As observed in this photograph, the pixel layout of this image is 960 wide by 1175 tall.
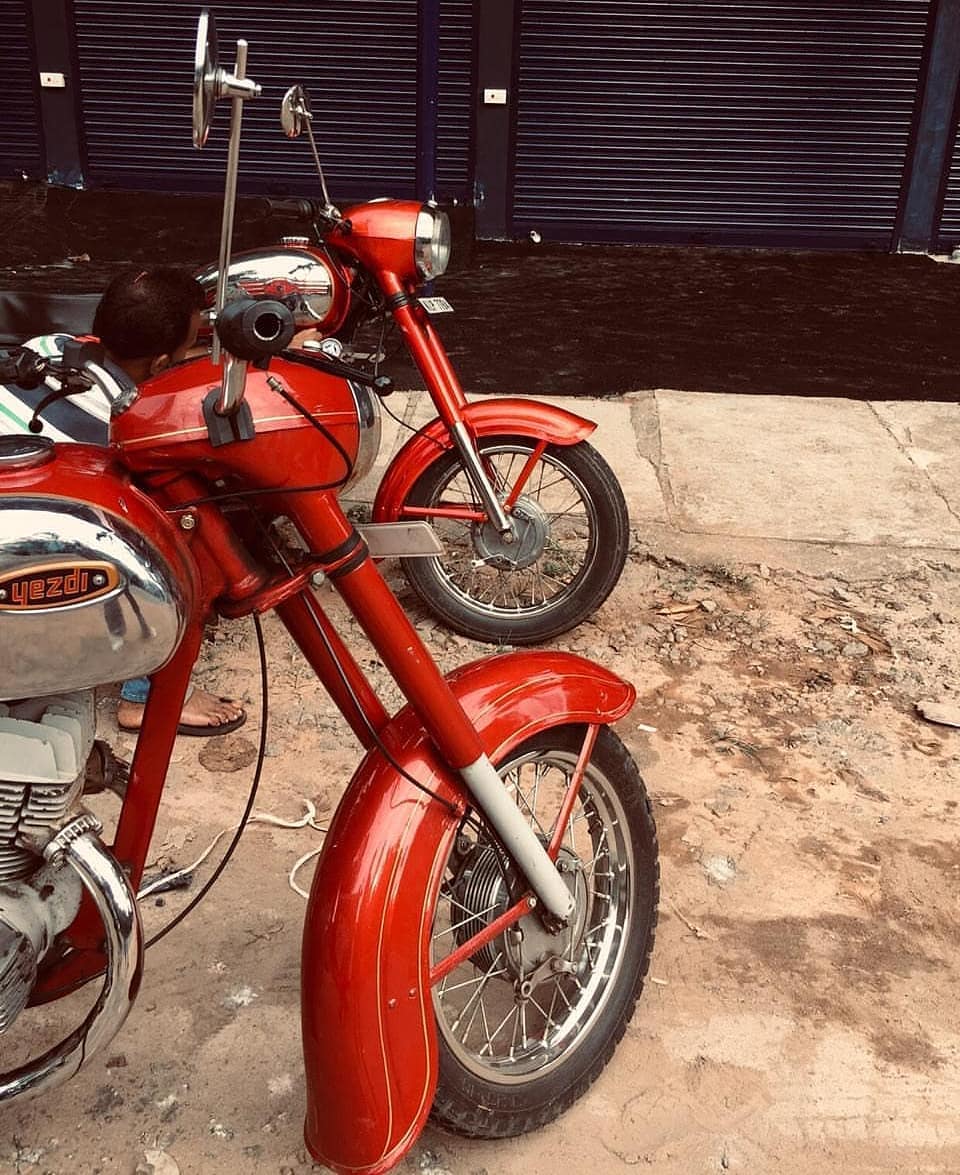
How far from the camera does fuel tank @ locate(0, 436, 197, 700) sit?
1466 millimetres

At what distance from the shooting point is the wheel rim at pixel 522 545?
3.59m

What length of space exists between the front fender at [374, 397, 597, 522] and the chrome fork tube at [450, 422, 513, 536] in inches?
4.6

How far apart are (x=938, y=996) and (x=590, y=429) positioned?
6.01 ft

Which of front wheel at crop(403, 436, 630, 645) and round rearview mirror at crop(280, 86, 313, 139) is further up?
round rearview mirror at crop(280, 86, 313, 139)

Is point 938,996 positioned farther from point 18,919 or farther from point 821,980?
point 18,919

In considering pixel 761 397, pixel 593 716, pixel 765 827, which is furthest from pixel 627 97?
pixel 593 716

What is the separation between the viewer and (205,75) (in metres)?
1.27

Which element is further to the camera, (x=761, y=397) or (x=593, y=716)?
(x=761, y=397)

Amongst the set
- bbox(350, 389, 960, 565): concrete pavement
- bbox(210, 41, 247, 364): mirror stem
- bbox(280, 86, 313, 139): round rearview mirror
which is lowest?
bbox(350, 389, 960, 565): concrete pavement

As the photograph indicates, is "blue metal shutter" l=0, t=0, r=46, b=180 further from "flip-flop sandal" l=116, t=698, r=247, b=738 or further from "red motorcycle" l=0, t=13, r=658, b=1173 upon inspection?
"red motorcycle" l=0, t=13, r=658, b=1173

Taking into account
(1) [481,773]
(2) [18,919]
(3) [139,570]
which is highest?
(3) [139,570]

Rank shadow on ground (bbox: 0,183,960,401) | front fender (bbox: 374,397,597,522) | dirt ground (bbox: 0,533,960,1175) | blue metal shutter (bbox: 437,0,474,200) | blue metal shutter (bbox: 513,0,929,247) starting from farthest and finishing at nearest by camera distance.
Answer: blue metal shutter (bbox: 513,0,929,247) → blue metal shutter (bbox: 437,0,474,200) → shadow on ground (bbox: 0,183,960,401) → front fender (bbox: 374,397,597,522) → dirt ground (bbox: 0,533,960,1175)

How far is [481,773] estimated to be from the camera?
6.00ft

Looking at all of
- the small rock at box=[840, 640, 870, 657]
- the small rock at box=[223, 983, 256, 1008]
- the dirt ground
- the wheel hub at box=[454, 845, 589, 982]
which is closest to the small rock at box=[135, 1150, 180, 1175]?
the dirt ground
